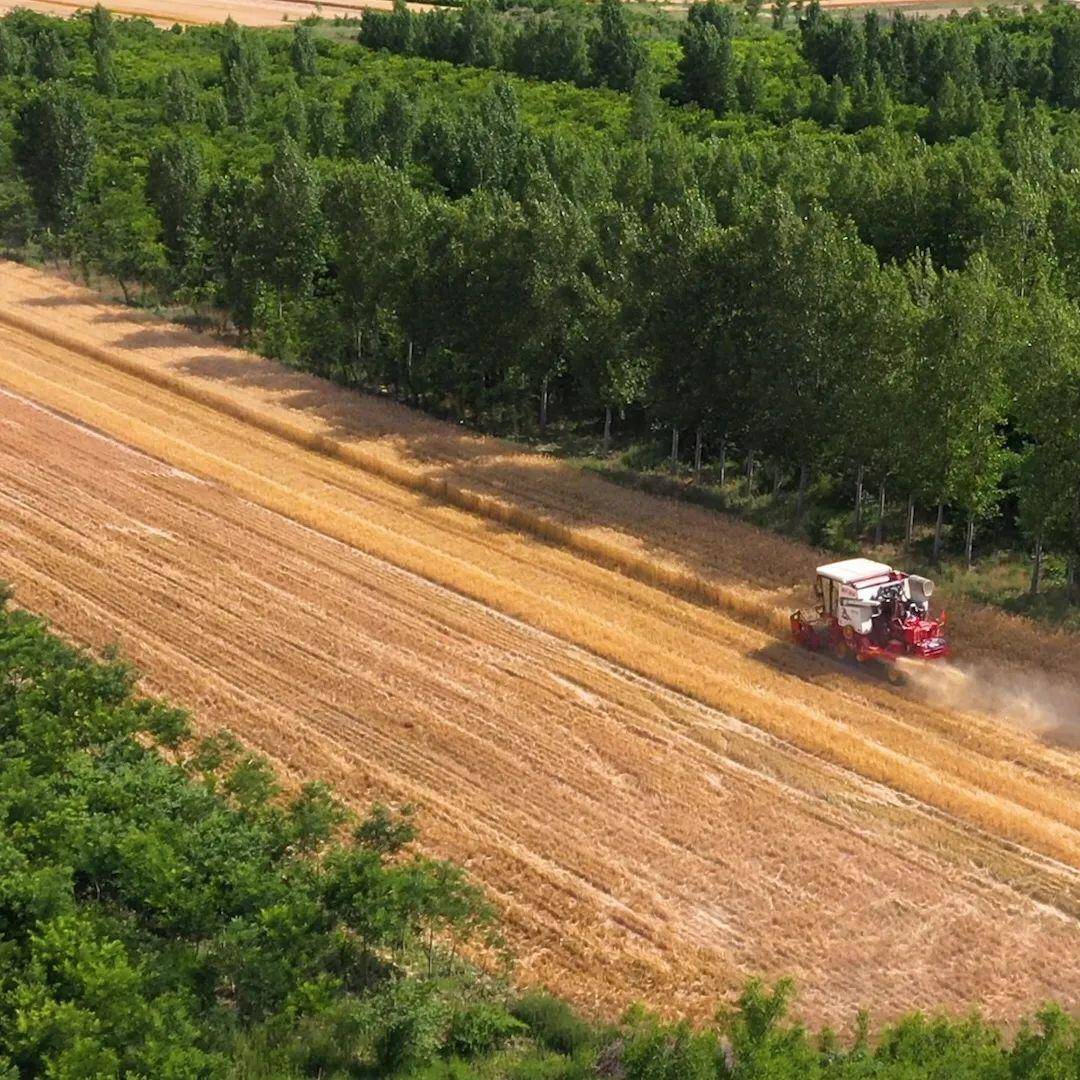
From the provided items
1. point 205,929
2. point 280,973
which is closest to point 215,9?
point 205,929

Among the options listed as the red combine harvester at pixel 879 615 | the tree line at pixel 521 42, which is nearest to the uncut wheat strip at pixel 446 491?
the red combine harvester at pixel 879 615

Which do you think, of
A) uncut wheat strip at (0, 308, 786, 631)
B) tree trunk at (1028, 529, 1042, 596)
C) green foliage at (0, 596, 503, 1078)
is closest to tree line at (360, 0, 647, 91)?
uncut wheat strip at (0, 308, 786, 631)

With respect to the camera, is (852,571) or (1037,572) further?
(1037,572)

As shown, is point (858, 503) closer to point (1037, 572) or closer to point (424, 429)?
point (1037, 572)

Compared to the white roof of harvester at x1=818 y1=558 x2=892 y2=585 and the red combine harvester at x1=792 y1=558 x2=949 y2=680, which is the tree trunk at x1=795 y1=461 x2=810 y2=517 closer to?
the white roof of harvester at x1=818 y1=558 x2=892 y2=585

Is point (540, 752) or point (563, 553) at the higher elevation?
Answer: point (563, 553)

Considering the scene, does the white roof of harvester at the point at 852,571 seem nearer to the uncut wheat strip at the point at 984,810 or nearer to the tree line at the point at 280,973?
the uncut wheat strip at the point at 984,810
